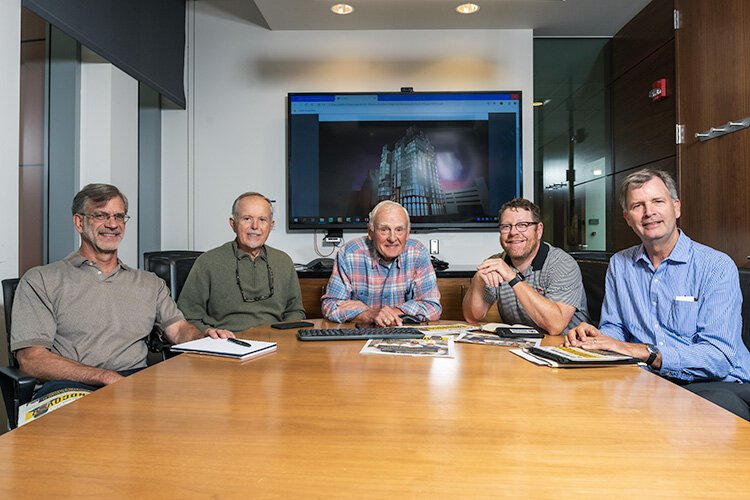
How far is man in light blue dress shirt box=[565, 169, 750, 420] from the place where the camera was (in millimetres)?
1538

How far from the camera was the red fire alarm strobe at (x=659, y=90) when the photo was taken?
3.21 m

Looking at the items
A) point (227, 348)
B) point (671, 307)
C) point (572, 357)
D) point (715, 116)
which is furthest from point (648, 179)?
point (227, 348)

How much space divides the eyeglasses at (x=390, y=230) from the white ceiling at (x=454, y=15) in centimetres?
173

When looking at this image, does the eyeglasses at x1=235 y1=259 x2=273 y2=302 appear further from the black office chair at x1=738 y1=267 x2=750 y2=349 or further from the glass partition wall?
the glass partition wall

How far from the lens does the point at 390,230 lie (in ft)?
7.44

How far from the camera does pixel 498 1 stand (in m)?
3.25

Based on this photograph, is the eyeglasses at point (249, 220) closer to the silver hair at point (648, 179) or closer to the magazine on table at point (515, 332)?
the magazine on table at point (515, 332)

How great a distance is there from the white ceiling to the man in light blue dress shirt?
2.02 m

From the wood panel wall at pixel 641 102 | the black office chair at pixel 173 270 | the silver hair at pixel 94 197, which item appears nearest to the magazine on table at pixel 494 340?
the silver hair at pixel 94 197

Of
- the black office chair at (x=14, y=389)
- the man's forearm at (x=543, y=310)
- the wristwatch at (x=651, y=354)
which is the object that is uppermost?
the man's forearm at (x=543, y=310)

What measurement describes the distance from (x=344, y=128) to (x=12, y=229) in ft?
7.02

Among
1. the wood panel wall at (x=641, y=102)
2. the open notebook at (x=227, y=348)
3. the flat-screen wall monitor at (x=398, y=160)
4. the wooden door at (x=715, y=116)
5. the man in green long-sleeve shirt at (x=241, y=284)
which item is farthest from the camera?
the flat-screen wall monitor at (x=398, y=160)

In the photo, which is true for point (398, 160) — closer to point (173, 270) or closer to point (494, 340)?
point (173, 270)

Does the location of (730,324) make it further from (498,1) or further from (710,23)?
(498,1)
